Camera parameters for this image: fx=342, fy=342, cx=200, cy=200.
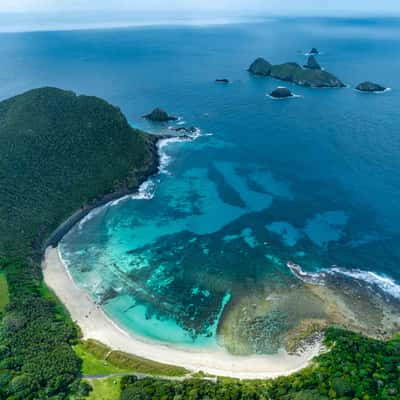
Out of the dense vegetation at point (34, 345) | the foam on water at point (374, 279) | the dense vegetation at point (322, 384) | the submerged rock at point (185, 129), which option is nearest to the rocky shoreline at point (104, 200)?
the dense vegetation at point (34, 345)

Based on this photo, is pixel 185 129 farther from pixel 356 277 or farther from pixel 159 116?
pixel 356 277

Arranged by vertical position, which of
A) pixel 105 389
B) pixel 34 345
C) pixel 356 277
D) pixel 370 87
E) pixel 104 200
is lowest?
pixel 356 277

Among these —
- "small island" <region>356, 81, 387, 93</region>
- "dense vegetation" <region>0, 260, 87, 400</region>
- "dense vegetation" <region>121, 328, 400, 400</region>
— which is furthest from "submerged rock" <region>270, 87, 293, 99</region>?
"dense vegetation" <region>0, 260, 87, 400</region>

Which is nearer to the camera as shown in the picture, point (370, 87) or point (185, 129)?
point (185, 129)

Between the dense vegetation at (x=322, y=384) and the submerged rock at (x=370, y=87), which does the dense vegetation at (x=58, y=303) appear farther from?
the submerged rock at (x=370, y=87)

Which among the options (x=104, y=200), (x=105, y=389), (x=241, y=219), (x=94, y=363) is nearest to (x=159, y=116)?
(x=104, y=200)

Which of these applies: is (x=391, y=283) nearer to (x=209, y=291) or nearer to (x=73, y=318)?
(x=209, y=291)
